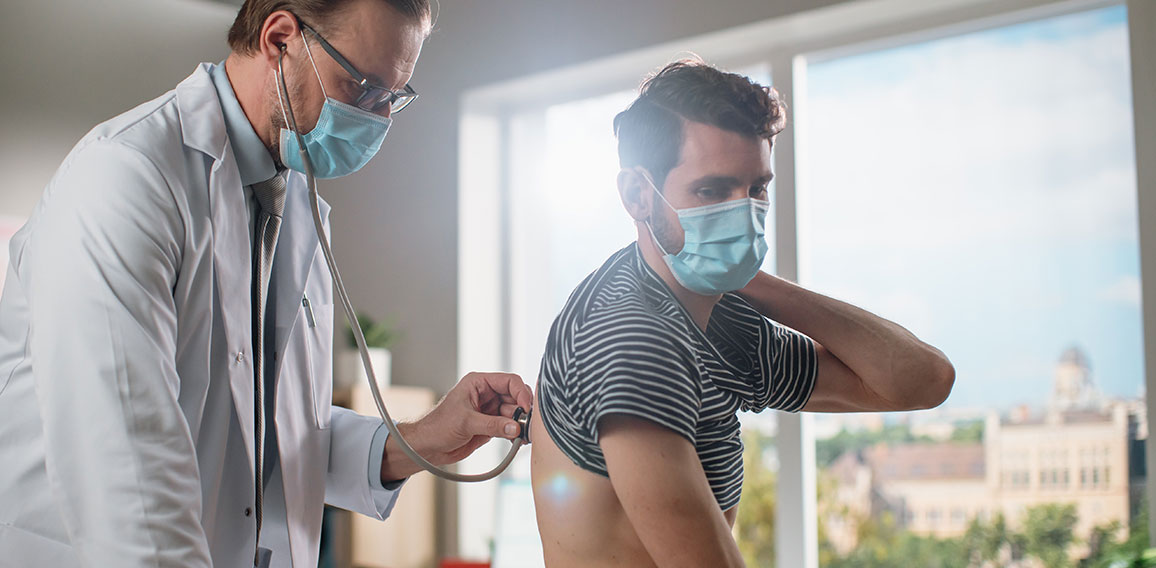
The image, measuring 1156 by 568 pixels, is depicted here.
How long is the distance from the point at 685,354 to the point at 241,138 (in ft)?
2.21

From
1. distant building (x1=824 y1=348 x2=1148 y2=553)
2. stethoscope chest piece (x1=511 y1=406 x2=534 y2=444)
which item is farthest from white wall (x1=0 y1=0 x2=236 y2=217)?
distant building (x1=824 y1=348 x2=1148 y2=553)

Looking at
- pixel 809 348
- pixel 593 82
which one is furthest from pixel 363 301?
pixel 809 348

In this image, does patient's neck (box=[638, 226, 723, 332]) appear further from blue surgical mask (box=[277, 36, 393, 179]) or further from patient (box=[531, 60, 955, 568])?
blue surgical mask (box=[277, 36, 393, 179])

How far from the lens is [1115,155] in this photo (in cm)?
235

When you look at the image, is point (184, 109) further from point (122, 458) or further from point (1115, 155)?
point (1115, 155)

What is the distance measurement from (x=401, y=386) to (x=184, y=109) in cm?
231

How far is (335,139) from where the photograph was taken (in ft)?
4.14

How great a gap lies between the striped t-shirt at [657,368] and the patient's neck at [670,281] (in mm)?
12

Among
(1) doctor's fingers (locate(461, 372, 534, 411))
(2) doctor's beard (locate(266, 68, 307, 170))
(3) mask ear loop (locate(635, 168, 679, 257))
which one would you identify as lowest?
(1) doctor's fingers (locate(461, 372, 534, 411))

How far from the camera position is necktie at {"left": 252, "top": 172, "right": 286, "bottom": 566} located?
1255 mm

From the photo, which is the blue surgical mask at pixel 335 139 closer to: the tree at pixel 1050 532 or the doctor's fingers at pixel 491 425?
the doctor's fingers at pixel 491 425

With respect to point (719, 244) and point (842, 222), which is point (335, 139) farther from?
point (842, 222)

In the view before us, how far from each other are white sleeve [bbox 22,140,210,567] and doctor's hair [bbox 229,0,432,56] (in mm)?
333

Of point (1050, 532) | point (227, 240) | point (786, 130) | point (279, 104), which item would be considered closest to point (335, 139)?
point (279, 104)
